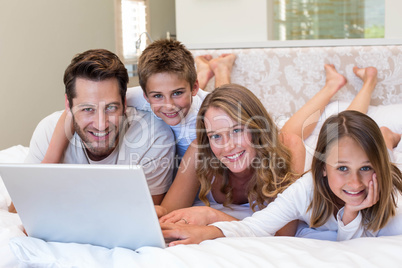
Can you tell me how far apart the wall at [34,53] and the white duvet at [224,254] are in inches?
101

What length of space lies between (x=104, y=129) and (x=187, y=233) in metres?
0.67

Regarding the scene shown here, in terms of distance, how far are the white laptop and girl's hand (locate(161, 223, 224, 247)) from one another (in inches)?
5.2

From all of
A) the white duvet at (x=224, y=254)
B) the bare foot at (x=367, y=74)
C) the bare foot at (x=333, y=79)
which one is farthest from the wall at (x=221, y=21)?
the white duvet at (x=224, y=254)

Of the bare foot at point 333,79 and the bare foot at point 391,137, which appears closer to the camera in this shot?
the bare foot at point 391,137

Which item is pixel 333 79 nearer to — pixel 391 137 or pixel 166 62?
pixel 391 137

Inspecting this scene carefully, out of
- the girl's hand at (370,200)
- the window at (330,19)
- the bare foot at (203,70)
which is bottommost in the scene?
the girl's hand at (370,200)

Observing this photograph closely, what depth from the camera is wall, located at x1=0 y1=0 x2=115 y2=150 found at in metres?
3.57

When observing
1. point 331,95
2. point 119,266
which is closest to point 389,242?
point 119,266

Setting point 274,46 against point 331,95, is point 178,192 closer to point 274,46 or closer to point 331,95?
point 331,95

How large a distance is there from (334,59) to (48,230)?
2.13m

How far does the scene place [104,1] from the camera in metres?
4.78

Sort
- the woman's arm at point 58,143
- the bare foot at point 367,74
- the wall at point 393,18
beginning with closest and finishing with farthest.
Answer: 1. the woman's arm at point 58,143
2. the bare foot at point 367,74
3. the wall at point 393,18

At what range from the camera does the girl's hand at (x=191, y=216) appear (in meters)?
1.57

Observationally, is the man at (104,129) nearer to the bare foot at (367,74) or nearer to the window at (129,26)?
the bare foot at (367,74)
